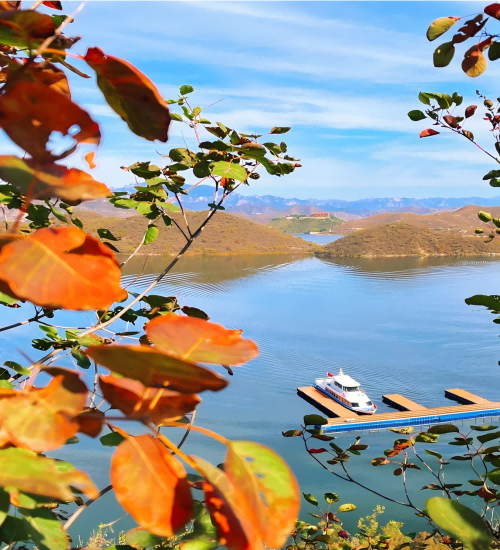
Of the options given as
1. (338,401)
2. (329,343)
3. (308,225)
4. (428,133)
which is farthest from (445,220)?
(428,133)

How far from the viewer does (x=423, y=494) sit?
5879 millimetres

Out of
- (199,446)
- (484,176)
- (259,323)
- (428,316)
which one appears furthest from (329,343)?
(484,176)

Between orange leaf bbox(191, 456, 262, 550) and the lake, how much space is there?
2.52 meters

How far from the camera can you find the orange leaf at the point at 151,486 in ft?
0.32

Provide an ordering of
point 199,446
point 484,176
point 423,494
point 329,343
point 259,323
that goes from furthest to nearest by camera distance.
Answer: point 259,323 < point 329,343 < point 199,446 < point 423,494 < point 484,176

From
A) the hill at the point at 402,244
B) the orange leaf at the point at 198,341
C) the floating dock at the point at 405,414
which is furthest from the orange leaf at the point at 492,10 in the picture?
the hill at the point at 402,244

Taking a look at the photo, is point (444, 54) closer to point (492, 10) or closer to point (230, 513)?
point (492, 10)

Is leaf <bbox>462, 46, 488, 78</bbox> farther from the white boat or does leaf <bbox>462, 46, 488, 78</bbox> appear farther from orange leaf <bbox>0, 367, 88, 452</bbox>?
the white boat

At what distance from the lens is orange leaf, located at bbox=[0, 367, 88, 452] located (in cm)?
10

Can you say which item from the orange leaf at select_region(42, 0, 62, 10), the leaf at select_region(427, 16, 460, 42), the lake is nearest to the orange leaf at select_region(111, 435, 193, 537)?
the orange leaf at select_region(42, 0, 62, 10)

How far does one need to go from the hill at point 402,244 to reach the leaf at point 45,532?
924 inches

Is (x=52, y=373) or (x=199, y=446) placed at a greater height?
(x=52, y=373)

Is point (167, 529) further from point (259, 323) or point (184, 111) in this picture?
point (259, 323)

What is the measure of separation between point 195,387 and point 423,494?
676 centimetres
